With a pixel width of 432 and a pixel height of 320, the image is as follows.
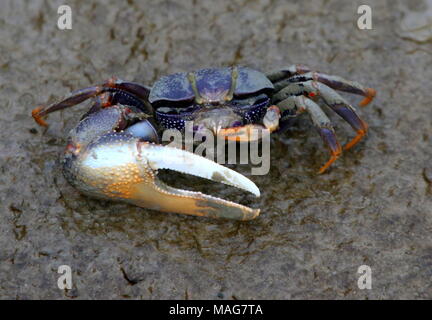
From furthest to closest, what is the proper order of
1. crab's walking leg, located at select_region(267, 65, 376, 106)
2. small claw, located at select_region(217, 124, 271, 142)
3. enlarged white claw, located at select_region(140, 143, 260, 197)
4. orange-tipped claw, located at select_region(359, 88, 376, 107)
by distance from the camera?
1. orange-tipped claw, located at select_region(359, 88, 376, 107)
2. crab's walking leg, located at select_region(267, 65, 376, 106)
3. small claw, located at select_region(217, 124, 271, 142)
4. enlarged white claw, located at select_region(140, 143, 260, 197)

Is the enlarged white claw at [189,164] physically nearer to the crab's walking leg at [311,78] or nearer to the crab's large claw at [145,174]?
the crab's large claw at [145,174]

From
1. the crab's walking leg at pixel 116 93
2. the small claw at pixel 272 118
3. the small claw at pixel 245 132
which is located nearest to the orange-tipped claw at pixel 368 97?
the small claw at pixel 272 118

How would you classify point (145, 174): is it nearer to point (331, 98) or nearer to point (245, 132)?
point (245, 132)

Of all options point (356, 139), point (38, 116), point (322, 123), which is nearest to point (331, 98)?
point (322, 123)

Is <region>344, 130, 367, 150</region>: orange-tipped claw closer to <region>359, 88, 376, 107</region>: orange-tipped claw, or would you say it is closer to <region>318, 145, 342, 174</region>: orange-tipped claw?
<region>318, 145, 342, 174</region>: orange-tipped claw

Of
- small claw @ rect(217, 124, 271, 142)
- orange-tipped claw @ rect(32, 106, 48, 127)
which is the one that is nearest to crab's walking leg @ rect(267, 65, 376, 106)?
small claw @ rect(217, 124, 271, 142)
